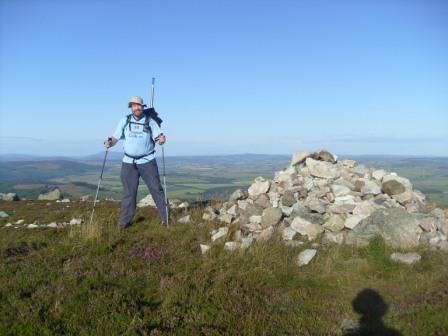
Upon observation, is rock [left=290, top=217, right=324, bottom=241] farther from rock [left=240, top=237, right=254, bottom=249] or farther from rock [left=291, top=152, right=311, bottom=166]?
rock [left=291, top=152, right=311, bottom=166]

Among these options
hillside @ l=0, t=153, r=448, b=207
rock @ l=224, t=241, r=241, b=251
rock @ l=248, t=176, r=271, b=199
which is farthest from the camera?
hillside @ l=0, t=153, r=448, b=207

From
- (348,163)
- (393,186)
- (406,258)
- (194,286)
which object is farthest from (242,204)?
(194,286)

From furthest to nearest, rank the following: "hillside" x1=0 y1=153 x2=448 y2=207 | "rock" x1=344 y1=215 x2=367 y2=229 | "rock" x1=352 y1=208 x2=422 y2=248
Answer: "hillside" x1=0 y1=153 x2=448 y2=207, "rock" x1=344 y1=215 x2=367 y2=229, "rock" x1=352 y1=208 x2=422 y2=248

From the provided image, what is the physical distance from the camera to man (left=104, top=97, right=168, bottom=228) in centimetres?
1113

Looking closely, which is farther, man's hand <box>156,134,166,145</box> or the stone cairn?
man's hand <box>156,134,166,145</box>

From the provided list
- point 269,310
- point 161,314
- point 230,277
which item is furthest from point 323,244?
point 161,314

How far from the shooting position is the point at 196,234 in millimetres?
10641

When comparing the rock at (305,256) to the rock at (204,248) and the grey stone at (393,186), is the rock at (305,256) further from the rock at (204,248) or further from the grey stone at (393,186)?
the grey stone at (393,186)

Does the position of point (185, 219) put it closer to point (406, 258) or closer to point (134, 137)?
point (134, 137)

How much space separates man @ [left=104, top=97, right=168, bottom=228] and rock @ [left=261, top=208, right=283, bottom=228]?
285cm

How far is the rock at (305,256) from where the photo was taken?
28.0 feet

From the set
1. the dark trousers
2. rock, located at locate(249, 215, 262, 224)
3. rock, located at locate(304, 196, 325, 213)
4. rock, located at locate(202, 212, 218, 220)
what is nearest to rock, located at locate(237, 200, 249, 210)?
rock, located at locate(249, 215, 262, 224)

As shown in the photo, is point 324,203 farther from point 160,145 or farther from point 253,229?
point 160,145

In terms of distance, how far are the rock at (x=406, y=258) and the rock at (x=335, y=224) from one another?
6.26ft
